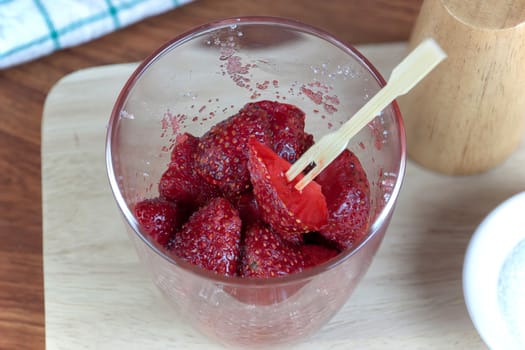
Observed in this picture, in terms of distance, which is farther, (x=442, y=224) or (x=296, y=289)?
(x=442, y=224)

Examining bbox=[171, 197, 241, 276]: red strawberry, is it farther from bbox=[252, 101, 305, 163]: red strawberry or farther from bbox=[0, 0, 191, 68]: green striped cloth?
bbox=[0, 0, 191, 68]: green striped cloth

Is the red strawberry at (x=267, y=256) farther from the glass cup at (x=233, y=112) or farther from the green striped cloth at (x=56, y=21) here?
the green striped cloth at (x=56, y=21)

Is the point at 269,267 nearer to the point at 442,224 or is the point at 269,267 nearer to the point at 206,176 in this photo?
the point at 206,176

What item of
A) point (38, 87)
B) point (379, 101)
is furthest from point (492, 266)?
point (38, 87)


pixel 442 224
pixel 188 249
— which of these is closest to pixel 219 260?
pixel 188 249

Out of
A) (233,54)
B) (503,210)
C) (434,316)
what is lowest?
(434,316)

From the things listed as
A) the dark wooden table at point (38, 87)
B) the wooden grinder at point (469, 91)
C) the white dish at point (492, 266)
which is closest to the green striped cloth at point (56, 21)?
the dark wooden table at point (38, 87)

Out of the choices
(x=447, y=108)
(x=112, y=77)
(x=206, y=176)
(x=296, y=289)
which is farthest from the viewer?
(x=112, y=77)

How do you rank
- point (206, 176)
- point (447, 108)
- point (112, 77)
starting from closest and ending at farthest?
point (206, 176)
point (447, 108)
point (112, 77)
